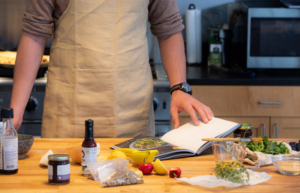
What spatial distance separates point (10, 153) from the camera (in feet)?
2.75

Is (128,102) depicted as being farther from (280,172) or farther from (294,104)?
(294,104)

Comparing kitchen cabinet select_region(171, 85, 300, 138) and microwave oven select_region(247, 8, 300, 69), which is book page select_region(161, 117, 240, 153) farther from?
microwave oven select_region(247, 8, 300, 69)

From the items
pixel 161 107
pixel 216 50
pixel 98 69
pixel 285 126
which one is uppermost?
pixel 216 50

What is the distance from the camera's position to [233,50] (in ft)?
9.25

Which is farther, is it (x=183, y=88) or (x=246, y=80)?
(x=246, y=80)

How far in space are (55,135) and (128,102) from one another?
30 centimetres

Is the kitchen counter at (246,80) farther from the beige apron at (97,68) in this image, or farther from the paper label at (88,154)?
the paper label at (88,154)

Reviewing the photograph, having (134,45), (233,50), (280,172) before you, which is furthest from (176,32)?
(233,50)

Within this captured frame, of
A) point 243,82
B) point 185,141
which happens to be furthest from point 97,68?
point 243,82

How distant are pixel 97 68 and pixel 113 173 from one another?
1.95ft

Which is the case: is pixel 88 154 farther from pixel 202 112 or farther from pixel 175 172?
pixel 202 112

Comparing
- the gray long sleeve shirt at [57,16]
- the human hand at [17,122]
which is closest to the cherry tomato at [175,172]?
the human hand at [17,122]

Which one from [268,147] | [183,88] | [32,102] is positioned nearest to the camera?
[268,147]

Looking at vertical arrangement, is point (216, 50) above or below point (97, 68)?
above
